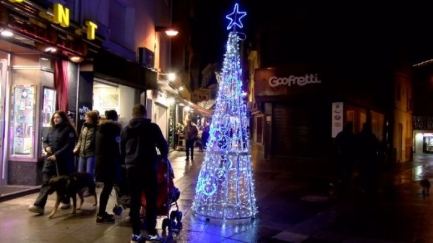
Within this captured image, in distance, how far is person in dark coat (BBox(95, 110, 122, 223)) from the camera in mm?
7035

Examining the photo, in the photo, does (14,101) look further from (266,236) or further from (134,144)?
(266,236)

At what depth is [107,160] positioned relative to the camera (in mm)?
7129

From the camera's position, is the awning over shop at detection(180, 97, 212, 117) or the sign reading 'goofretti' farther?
the awning over shop at detection(180, 97, 212, 117)

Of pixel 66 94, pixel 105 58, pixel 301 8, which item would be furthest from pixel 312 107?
pixel 66 94

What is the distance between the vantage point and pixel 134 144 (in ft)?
19.2

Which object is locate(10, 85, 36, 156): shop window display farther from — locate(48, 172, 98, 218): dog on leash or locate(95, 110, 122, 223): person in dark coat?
locate(95, 110, 122, 223): person in dark coat

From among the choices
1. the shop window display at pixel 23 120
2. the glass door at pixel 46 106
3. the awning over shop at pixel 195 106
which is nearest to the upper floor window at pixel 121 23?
the glass door at pixel 46 106

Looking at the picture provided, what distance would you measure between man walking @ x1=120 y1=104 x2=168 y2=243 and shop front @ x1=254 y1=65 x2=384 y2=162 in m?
13.6

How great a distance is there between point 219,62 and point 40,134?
54.2 metres

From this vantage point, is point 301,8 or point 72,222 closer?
point 72,222

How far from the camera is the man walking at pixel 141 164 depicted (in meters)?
5.81

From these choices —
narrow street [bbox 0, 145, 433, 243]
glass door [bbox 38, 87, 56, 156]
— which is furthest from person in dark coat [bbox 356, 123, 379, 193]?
glass door [bbox 38, 87, 56, 156]

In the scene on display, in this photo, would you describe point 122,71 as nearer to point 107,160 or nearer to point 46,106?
point 46,106

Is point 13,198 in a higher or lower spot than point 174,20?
lower
